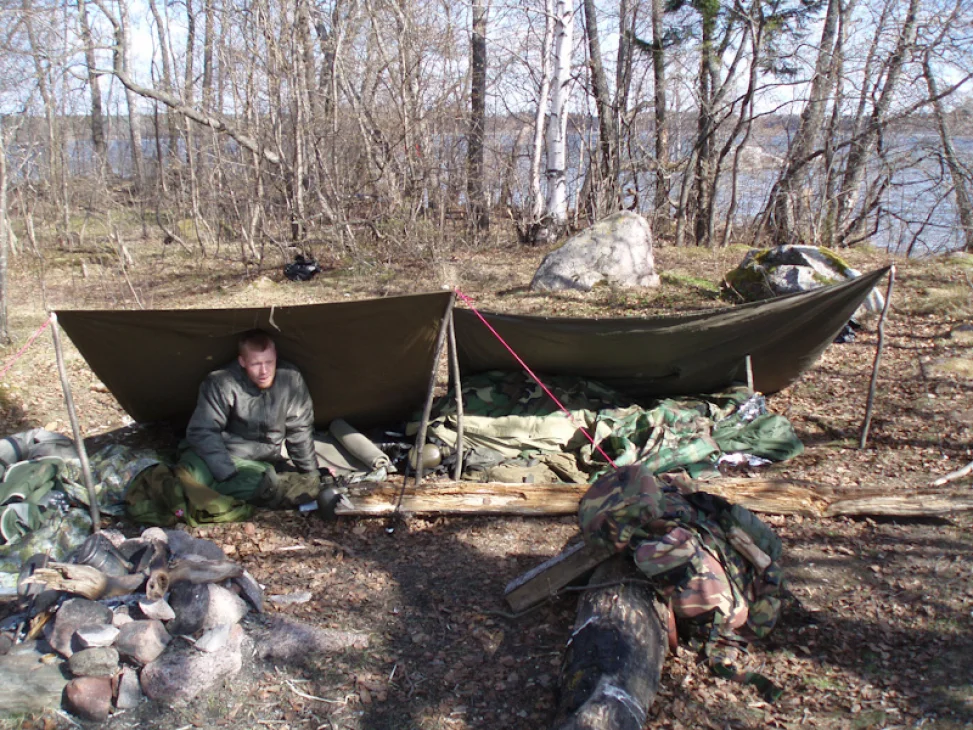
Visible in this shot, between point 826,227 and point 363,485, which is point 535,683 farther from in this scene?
point 826,227

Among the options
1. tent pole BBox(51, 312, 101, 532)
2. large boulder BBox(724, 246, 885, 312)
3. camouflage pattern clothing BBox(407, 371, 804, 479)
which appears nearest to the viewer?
tent pole BBox(51, 312, 101, 532)

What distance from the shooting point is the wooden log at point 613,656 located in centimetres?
244

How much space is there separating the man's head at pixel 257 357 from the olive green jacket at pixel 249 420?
0.06 metres

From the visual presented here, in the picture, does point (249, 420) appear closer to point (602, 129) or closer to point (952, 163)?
point (602, 129)

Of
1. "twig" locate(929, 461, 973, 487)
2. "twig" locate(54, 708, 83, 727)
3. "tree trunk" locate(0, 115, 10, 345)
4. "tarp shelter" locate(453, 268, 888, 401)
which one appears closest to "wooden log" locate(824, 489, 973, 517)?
"twig" locate(929, 461, 973, 487)

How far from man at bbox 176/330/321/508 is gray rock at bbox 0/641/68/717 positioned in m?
1.45

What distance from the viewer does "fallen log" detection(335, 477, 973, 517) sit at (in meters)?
4.02

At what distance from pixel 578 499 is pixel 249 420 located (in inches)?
77.0

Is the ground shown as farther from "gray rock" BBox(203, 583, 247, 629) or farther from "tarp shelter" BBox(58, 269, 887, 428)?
"tarp shelter" BBox(58, 269, 887, 428)

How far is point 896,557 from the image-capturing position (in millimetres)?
3705

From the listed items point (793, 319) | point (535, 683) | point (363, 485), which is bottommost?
point (535, 683)

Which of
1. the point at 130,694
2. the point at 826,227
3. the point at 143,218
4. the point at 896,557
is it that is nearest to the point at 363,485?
the point at 130,694

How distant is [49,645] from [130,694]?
40cm

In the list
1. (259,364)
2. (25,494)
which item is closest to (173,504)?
(25,494)
